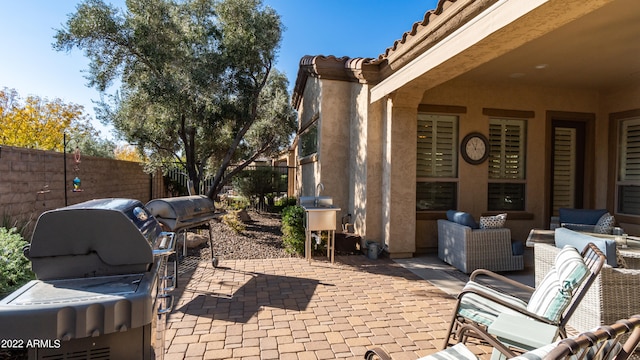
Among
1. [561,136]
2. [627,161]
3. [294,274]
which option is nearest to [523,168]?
[561,136]

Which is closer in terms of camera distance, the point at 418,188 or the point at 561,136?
the point at 418,188

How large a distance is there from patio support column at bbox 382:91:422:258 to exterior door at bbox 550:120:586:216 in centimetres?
362

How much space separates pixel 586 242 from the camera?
10.4 ft

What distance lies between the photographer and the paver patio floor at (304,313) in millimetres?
2986

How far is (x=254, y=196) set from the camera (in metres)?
13.4

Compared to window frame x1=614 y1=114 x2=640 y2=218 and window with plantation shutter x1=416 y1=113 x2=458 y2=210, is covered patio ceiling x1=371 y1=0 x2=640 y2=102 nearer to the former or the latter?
window frame x1=614 y1=114 x2=640 y2=218

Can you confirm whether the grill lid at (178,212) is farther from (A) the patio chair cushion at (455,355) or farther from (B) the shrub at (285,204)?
(B) the shrub at (285,204)

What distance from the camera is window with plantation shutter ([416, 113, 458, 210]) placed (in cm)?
662

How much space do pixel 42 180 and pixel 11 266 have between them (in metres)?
3.27

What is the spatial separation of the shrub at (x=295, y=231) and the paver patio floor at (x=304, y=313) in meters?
0.85

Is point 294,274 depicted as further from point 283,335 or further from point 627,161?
point 627,161

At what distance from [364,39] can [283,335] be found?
516 inches

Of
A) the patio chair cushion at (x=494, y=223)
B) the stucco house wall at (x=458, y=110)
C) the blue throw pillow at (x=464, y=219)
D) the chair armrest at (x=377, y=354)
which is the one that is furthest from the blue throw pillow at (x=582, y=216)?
→ the chair armrest at (x=377, y=354)

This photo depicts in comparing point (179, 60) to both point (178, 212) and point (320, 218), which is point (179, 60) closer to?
point (178, 212)
